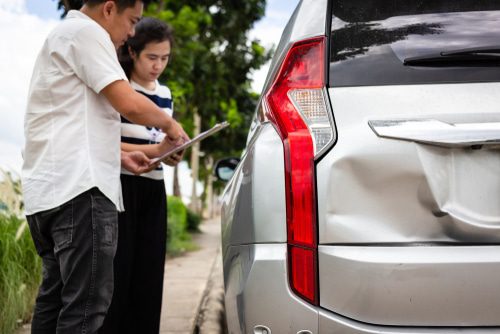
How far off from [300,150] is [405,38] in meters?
0.53

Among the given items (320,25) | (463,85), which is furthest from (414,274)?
(320,25)

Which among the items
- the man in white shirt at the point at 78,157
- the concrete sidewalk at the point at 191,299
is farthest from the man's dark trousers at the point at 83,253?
the concrete sidewalk at the point at 191,299

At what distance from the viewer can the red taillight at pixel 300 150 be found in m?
2.00

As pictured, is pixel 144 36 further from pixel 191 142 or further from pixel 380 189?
pixel 380 189

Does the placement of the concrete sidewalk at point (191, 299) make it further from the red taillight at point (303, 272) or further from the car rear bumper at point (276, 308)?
the red taillight at point (303, 272)

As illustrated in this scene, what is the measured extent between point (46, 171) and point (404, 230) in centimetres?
133

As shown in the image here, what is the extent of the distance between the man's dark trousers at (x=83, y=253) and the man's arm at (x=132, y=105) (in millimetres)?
329

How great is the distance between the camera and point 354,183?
1974 mm

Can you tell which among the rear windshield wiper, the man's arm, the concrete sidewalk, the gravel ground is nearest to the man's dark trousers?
the man's arm

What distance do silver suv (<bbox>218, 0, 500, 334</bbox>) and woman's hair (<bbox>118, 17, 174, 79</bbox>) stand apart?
4.35ft

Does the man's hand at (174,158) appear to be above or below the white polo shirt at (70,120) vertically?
below

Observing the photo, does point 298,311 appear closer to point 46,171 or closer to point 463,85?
point 463,85

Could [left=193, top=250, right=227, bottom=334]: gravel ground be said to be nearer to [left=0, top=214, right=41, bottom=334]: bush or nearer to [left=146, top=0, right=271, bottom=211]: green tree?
[left=0, top=214, right=41, bottom=334]: bush

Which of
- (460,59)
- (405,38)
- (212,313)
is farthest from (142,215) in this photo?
(212,313)
